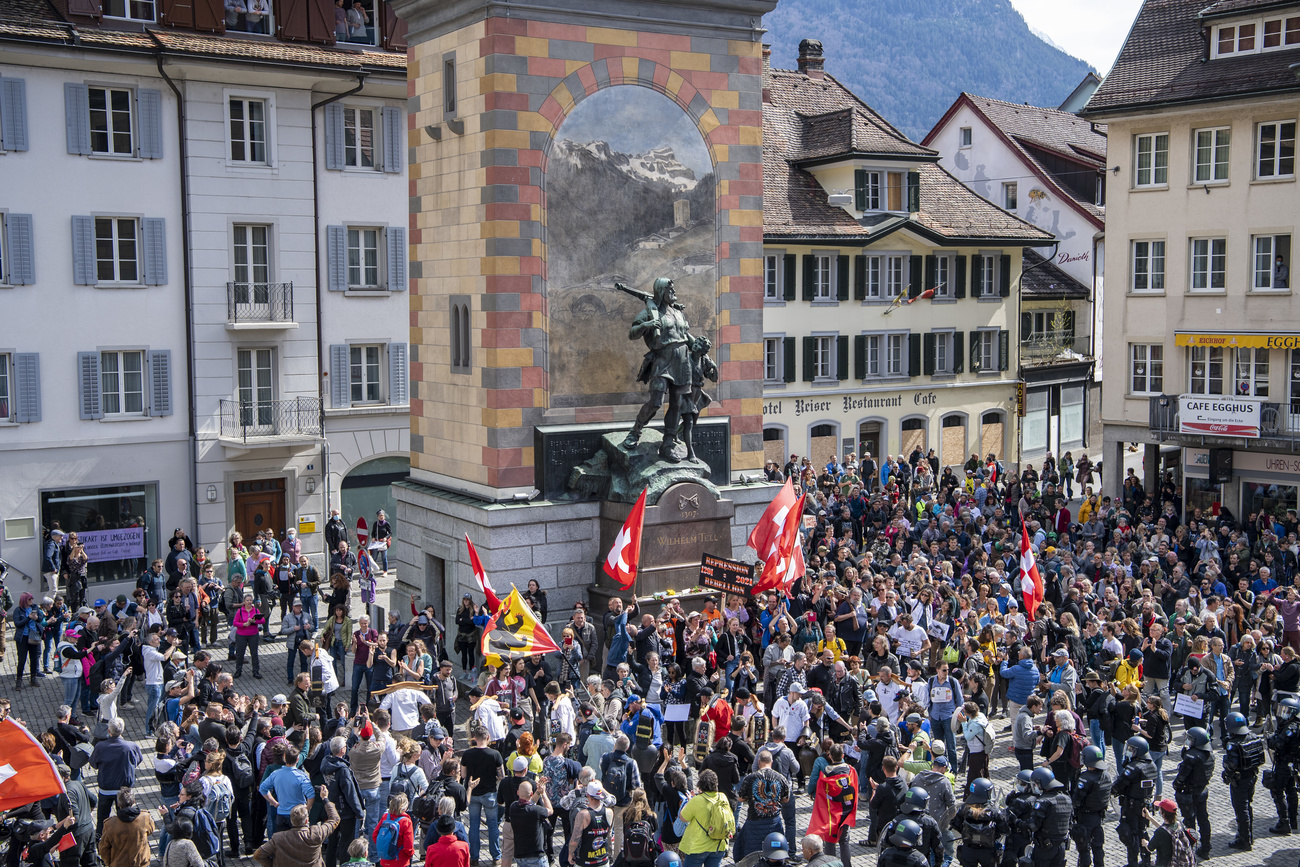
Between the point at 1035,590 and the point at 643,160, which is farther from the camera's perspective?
the point at 643,160

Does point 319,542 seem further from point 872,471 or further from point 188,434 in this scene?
point 872,471

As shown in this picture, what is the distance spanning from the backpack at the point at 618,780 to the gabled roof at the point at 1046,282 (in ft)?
131

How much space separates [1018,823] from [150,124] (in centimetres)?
2694

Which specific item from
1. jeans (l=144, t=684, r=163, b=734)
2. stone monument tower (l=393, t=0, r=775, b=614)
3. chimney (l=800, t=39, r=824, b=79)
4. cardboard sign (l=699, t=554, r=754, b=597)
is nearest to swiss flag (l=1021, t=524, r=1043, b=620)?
cardboard sign (l=699, t=554, r=754, b=597)

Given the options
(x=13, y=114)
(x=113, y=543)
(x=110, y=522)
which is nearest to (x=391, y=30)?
(x=13, y=114)

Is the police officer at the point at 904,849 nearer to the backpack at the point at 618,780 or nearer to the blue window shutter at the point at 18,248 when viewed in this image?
the backpack at the point at 618,780

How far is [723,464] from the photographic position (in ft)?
95.5

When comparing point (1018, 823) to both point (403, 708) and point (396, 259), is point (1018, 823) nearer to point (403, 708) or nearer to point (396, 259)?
point (403, 708)

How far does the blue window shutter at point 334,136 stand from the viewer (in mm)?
36531

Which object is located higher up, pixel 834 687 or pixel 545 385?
pixel 545 385

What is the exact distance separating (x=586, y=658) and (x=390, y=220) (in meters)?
17.5

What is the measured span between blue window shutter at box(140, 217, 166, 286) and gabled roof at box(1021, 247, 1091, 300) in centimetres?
3156

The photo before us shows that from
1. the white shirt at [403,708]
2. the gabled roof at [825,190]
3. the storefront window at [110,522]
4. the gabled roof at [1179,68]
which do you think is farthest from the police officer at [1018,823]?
the gabled roof at [825,190]

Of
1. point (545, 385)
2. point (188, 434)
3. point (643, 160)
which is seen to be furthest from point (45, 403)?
point (643, 160)
